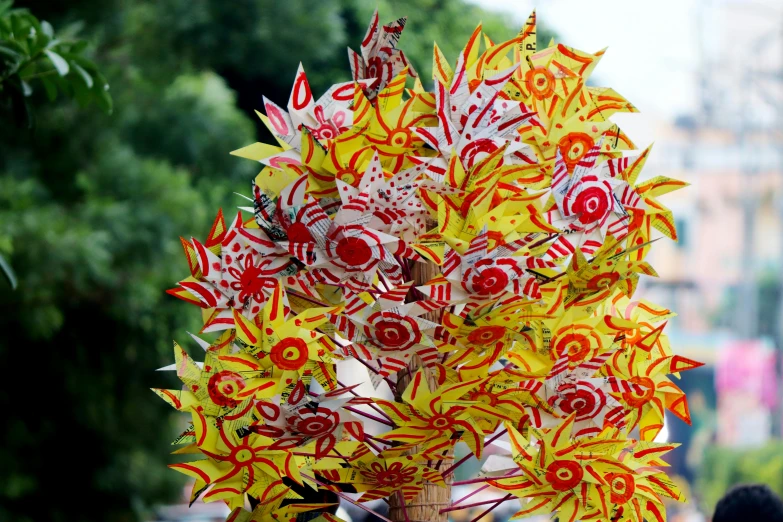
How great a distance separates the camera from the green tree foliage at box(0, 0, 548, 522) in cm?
321

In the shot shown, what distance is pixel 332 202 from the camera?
107cm

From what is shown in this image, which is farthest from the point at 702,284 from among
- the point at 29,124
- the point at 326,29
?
the point at 29,124

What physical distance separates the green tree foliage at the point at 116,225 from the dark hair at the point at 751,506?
2.07 m

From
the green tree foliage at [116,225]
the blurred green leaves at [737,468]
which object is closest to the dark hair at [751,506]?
the green tree foliage at [116,225]

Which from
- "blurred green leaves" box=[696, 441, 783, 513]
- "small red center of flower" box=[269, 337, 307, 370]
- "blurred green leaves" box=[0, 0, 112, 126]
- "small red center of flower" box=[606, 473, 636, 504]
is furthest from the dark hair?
"blurred green leaves" box=[696, 441, 783, 513]

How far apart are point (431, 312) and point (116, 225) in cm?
252

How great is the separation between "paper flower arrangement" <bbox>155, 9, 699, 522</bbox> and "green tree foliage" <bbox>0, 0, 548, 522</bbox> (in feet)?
6.90

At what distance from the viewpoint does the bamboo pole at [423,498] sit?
1102 mm

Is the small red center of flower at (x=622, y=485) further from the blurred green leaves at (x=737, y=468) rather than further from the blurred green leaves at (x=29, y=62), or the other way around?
the blurred green leaves at (x=737, y=468)

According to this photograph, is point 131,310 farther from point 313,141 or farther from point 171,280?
point 313,141

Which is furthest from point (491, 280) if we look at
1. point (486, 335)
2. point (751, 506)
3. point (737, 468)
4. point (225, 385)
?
point (737, 468)

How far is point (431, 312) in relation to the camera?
1.08 metres

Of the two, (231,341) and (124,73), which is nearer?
(231,341)

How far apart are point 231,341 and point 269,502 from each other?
0.62 feet
